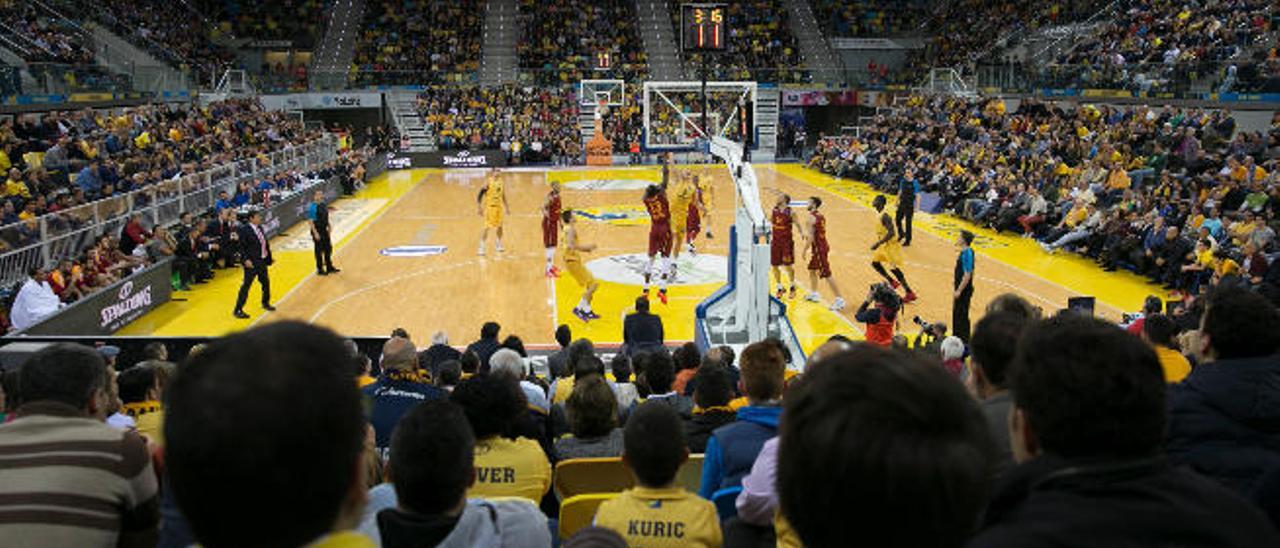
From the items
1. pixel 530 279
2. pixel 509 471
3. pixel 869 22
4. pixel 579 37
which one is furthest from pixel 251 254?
pixel 869 22

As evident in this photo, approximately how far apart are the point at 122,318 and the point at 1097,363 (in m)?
14.7

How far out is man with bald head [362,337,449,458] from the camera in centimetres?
555

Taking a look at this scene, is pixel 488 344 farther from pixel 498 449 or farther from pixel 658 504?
pixel 658 504

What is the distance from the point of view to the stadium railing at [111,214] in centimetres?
1361

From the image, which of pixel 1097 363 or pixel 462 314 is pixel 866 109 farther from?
pixel 1097 363

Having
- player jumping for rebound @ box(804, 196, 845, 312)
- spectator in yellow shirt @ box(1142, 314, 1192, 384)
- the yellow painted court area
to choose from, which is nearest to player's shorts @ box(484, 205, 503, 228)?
the yellow painted court area

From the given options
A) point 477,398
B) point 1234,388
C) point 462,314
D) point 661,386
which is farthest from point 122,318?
point 1234,388

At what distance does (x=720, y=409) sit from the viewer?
5.07 m

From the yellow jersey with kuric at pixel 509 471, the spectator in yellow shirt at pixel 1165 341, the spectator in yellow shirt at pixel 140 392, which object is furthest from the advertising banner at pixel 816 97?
the yellow jersey with kuric at pixel 509 471

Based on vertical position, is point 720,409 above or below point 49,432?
below

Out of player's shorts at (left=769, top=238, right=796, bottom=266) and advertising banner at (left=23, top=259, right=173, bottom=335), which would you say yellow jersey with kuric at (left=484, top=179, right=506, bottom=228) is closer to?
advertising banner at (left=23, top=259, right=173, bottom=335)

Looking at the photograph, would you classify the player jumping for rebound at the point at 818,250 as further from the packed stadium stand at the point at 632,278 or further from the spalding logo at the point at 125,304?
the spalding logo at the point at 125,304

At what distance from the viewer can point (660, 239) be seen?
1580cm

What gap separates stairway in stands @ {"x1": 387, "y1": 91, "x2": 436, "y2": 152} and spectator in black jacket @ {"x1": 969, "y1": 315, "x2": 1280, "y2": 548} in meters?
39.6
